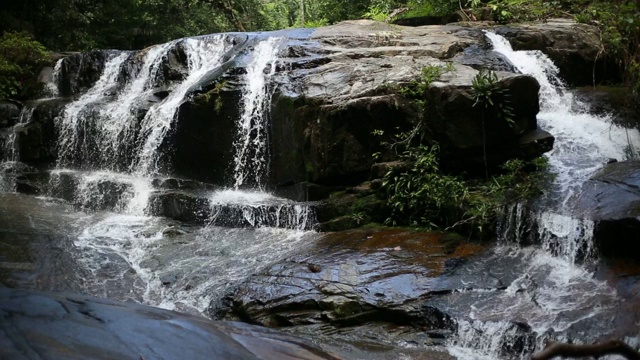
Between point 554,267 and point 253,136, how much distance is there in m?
6.00

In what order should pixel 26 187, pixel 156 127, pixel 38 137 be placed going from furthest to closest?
1. pixel 38 137
2. pixel 26 187
3. pixel 156 127

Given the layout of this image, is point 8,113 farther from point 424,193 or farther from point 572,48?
point 572,48

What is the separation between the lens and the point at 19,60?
14773mm

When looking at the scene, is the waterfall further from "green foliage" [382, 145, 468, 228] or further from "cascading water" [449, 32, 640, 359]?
"green foliage" [382, 145, 468, 228]

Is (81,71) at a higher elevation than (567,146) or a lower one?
higher

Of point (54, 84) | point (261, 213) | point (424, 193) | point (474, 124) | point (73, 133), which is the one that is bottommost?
point (261, 213)

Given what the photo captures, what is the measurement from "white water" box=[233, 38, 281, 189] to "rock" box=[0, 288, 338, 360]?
7.07m

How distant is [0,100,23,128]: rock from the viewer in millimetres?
13492

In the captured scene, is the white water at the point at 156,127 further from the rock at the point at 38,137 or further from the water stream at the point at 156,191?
the rock at the point at 38,137

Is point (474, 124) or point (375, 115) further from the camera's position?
point (375, 115)

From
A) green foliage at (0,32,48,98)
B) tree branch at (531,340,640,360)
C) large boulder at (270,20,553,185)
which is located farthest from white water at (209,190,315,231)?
tree branch at (531,340,640,360)

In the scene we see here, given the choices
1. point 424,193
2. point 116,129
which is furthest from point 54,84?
point 424,193

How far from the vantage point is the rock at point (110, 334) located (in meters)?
2.96

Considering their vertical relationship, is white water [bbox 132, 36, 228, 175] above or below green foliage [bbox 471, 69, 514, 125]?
below
